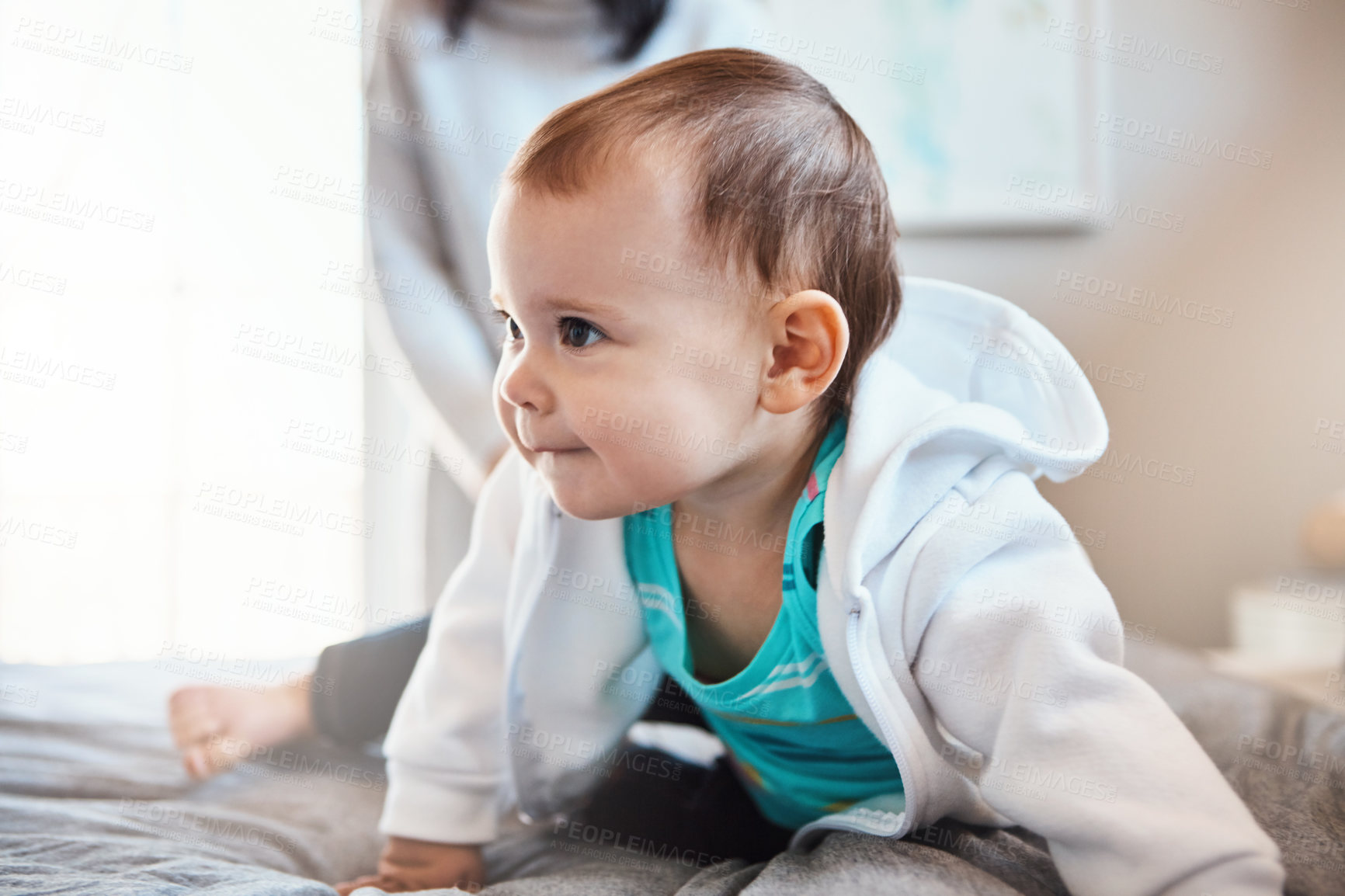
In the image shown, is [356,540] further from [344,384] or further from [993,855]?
[993,855]

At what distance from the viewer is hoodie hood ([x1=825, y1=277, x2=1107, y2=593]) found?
60 cm

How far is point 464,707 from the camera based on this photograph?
0.76 meters

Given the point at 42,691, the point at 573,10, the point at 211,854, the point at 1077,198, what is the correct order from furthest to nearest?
the point at 1077,198, the point at 573,10, the point at 42,691, the point at 211,854

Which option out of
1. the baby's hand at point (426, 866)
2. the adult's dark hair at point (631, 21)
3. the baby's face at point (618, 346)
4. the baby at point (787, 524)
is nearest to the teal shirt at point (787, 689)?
the baby at point (787, 524)

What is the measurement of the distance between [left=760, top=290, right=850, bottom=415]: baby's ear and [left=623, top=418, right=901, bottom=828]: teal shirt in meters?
0.08

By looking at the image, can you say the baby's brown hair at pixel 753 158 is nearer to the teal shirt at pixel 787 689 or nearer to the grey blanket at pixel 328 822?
the teal shirt at pixel 787 689

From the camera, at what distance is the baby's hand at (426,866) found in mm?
693

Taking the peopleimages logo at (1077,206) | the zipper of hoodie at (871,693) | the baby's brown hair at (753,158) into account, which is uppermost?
the peopleimages logo at (1077,206)

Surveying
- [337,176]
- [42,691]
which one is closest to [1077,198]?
[337,176]

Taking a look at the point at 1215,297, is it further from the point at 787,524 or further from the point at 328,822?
the point at 328,822

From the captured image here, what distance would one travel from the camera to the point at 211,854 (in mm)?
657

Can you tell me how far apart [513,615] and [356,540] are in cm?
69

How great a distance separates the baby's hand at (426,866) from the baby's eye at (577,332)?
42cm

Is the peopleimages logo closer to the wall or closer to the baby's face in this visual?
the wall
